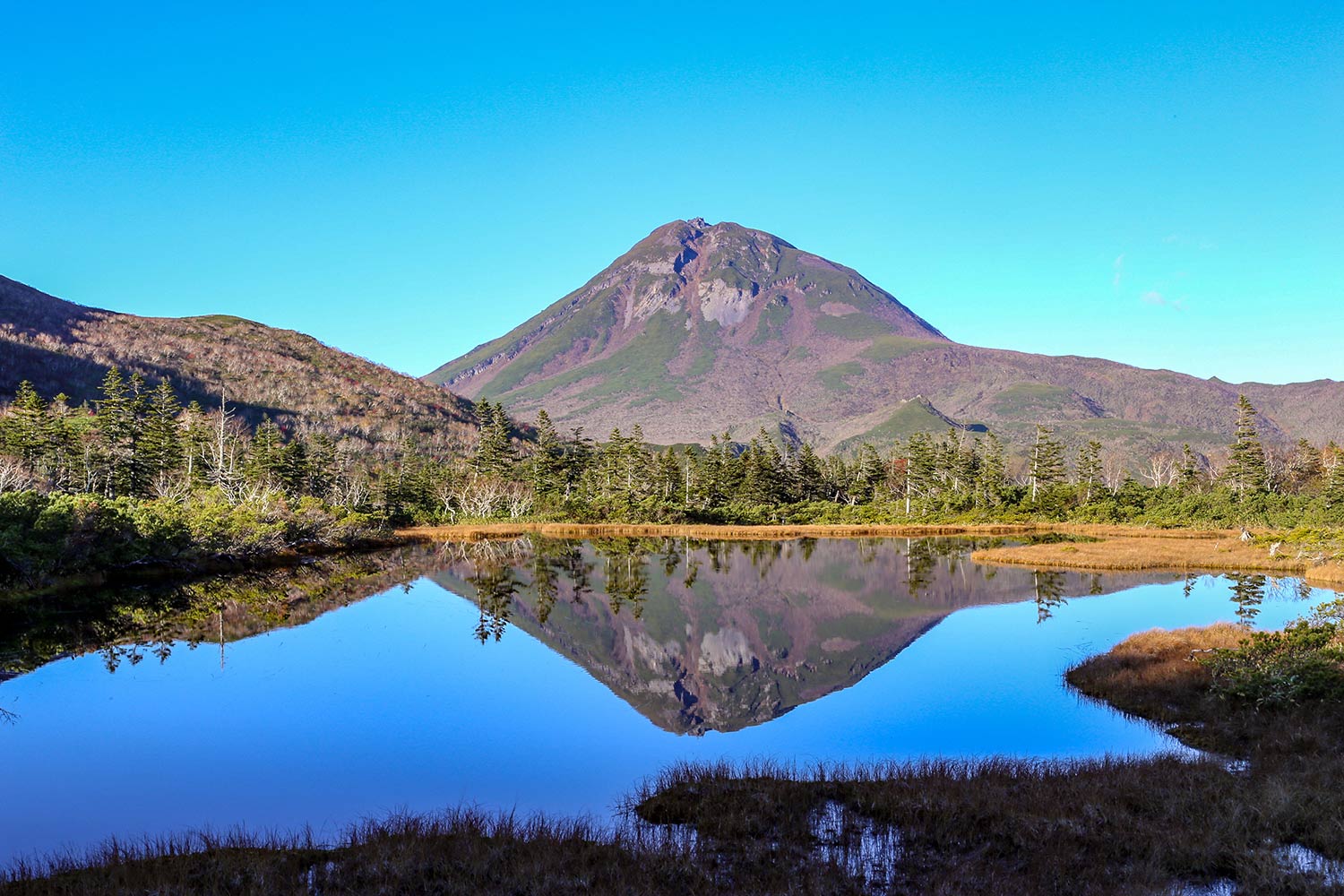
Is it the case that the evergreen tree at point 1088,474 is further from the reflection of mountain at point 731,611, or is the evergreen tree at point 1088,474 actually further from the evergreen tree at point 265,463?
the evergreen tree at point 265,463

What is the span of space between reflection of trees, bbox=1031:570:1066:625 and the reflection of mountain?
0.97 ft

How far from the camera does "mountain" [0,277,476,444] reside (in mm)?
116500

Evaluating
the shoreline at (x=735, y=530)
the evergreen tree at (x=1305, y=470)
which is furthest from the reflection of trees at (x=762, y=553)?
the evergreen tree at (x=1305, y=470)

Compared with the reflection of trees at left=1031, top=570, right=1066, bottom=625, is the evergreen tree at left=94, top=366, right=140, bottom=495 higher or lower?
higher

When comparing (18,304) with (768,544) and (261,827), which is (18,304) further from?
(261,827)

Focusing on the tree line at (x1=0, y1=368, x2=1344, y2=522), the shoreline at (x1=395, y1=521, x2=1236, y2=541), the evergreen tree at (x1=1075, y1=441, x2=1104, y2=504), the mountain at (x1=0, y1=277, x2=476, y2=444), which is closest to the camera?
the tree line at (x1=0, y1=368, x2=1344, y2=522)

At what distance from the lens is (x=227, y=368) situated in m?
134

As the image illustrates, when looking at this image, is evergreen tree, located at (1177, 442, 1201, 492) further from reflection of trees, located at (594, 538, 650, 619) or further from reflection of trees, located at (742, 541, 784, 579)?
reflection of trees, located at (594, 538, 650, 619)

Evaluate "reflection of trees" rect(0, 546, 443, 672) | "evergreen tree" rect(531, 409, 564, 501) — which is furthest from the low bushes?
"evergreen tree" rect(531, 409, 564, 501)

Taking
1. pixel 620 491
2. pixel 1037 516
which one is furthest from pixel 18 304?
pixel 1037 516

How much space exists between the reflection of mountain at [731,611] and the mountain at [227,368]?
270 feet

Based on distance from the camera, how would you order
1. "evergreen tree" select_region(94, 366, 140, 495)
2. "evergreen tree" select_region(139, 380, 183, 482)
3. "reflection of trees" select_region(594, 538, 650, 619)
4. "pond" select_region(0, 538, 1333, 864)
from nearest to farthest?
"pond" select_region(0, 538, 1333, 864), "reflection of trees" select_region(594, 538, 650, 619), "evergreen tree" select_region(94, 366, 140, 495), "evergreen tree" select_region(139, 380, 183, 482)

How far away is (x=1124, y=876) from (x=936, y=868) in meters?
1.82

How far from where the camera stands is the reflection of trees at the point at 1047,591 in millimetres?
30938
